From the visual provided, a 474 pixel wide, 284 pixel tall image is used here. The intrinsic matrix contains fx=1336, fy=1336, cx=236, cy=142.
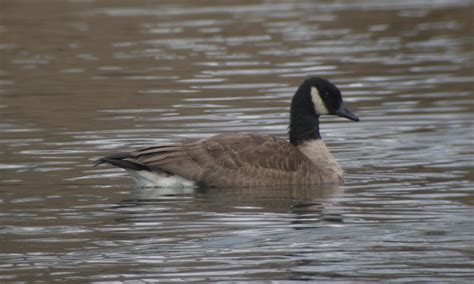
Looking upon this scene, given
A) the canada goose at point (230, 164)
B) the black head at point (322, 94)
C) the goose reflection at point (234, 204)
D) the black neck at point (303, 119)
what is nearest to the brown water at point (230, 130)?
the goose reflection at point (234, 204)

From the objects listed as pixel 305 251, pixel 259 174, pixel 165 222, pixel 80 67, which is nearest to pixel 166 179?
pixel 259 174

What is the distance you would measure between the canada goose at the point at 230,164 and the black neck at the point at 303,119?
12.4 inches

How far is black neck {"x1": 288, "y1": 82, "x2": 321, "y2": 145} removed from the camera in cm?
1583

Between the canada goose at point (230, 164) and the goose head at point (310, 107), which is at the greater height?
the goose head at point (310, 107)

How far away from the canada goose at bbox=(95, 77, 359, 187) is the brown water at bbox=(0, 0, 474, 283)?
0.78 ft

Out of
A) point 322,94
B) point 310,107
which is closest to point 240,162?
point 310,107

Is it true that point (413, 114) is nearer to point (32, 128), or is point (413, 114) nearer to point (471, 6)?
point (32, 128)

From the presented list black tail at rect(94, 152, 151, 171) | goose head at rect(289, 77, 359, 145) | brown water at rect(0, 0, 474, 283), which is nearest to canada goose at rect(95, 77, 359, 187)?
black tail at rect(94, 152, 151, 171)

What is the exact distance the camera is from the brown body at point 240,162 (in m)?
14.9

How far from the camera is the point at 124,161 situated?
47.7ft

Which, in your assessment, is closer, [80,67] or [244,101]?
[244,101]

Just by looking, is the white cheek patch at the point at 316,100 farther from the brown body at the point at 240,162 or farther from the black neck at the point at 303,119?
the brown body at the point at 240,162

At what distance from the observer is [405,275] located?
10195 mm

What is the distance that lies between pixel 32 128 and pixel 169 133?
2076mm
